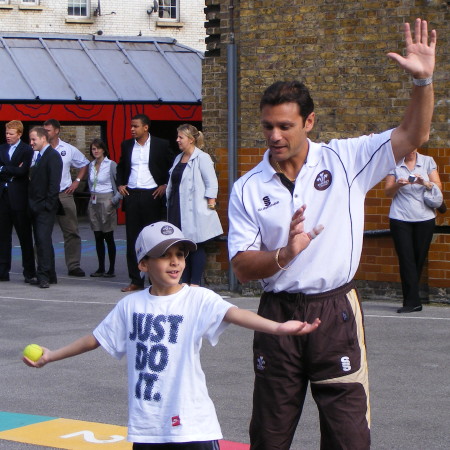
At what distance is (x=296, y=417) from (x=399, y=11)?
759 centimetres

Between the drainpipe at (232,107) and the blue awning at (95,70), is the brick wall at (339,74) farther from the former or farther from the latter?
the blue awning at (95,70)

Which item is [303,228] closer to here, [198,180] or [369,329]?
[369,329]

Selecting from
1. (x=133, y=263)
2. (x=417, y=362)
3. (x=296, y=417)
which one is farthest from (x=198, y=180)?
(x=296, y=417)

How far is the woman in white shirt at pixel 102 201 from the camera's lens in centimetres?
1466

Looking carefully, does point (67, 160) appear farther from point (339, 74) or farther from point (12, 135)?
point (339, 74)

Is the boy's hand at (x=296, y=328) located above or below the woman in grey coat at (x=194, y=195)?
below

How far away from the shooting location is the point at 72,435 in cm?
667

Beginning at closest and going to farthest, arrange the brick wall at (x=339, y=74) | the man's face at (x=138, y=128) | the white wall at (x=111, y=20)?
the brick wall at (x=339, y=74) → the man's face at (x=138, y=128) → the white wall at (x=111, y=20)

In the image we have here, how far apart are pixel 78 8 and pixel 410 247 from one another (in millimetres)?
23393

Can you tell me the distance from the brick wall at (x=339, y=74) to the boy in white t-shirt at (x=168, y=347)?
7.06 metres

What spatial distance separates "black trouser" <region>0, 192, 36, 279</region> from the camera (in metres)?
14.1

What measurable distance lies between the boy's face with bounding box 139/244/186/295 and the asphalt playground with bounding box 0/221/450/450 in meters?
2.02

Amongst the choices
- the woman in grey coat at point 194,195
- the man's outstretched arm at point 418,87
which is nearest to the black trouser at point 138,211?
the woman in grey coat at point 194,195

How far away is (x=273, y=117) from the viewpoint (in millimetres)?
4441
